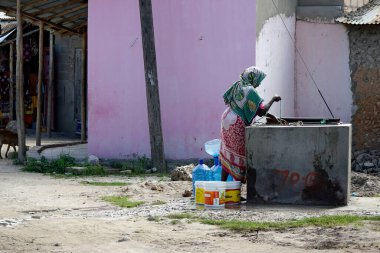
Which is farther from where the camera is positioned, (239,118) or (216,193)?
(239,118)

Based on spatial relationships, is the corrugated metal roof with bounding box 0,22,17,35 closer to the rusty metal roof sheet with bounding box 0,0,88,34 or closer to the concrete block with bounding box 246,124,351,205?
the rusty metal roof sheet with bounding box 0,0,88,34

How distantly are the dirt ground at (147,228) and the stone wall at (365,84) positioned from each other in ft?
16.6

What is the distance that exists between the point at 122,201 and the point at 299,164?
2301 millimetres

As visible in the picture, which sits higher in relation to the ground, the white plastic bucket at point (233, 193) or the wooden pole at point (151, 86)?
the wooden pole at point (151, 86)

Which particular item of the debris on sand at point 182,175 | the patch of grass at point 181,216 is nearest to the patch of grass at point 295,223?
the patch of grass at point 181,216

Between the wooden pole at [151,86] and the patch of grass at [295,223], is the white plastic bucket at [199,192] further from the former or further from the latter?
the wooden pole at [151,86]

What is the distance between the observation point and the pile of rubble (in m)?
15.5

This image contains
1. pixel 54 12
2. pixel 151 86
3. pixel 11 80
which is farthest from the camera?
pixel 11 80

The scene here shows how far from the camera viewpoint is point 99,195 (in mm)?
11000

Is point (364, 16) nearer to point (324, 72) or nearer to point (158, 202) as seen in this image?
point (324, 72)

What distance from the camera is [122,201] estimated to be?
1026 centimetres

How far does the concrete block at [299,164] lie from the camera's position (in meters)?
9.34

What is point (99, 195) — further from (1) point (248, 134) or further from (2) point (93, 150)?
(2) point (93, 150)

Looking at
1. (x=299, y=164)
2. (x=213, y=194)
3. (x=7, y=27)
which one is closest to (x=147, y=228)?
(x=213, y=194)
